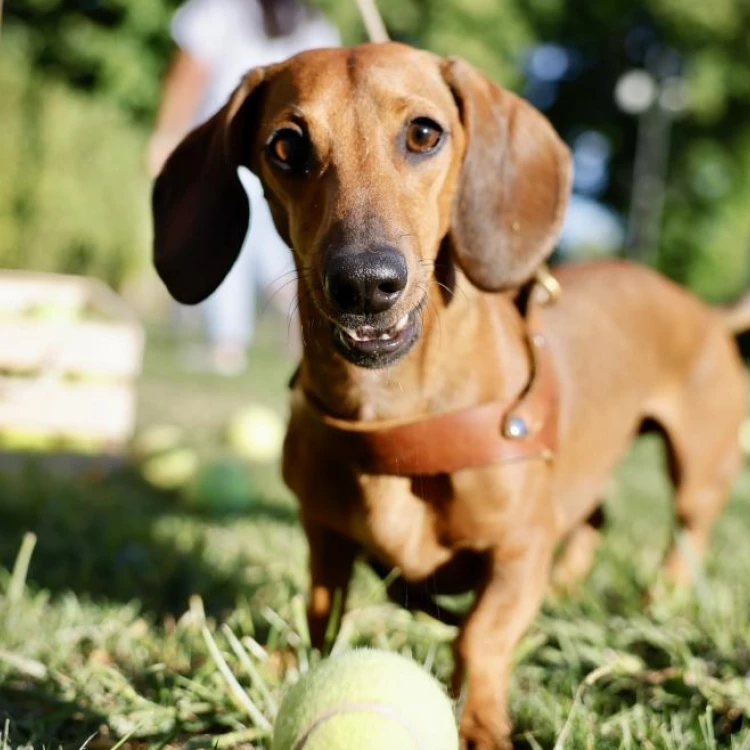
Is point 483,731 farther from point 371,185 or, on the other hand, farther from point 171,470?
point 171,470

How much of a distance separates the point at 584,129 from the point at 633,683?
929 inches

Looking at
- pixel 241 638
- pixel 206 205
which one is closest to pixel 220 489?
pixel 241 638

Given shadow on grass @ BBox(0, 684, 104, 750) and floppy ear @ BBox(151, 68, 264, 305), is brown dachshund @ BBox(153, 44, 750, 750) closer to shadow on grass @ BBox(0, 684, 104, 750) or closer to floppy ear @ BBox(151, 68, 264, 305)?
floppy ear @ BBox(151, 68, 264, 305)

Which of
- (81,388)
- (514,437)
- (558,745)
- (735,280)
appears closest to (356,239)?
(514,437)

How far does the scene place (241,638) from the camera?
2.18m

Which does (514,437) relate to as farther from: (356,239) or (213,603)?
(213,603)

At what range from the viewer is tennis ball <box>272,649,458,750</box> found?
142 cm

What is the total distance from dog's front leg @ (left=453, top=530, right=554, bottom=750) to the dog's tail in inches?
66.4

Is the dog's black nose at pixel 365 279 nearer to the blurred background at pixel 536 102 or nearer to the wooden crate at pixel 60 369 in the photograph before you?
the wooden crate at pixel 60 369

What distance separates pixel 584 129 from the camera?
24.3 m

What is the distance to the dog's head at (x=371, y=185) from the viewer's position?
5.71 feet

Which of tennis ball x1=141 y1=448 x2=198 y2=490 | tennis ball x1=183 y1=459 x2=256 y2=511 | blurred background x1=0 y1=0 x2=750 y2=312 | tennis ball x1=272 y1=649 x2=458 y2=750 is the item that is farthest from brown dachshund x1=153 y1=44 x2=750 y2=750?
blurred background x1=0 y1=0 x2=750 y2=312

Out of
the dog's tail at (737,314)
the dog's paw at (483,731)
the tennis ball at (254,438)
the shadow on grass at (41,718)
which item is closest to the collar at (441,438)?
the dog's paw at (483,731)

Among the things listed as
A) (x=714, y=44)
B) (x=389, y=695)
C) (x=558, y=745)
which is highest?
(x=389, y=695)
